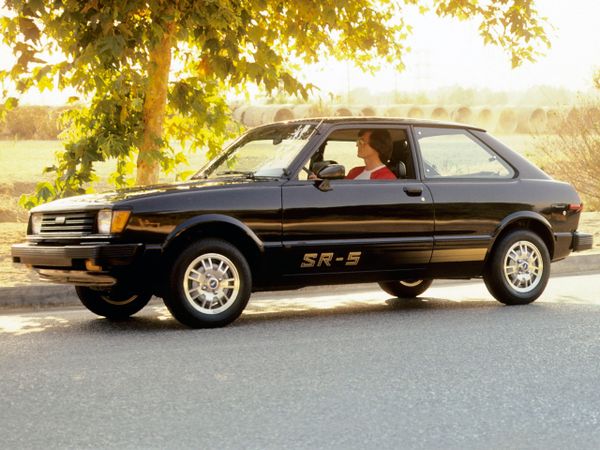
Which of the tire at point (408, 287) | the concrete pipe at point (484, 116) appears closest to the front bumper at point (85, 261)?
the tire at point (408, 287)

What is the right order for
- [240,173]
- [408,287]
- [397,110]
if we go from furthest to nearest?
[397,110]
[408,287]
[240,173]

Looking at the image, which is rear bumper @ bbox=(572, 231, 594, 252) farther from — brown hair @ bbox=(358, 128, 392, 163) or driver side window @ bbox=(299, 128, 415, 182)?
brown hair @ bbox=(358, 128, 392, 163)

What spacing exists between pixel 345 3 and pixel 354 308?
4210 mm

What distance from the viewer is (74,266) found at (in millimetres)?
8344

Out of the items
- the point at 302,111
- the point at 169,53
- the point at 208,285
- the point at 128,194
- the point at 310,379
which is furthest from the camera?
the point at 302,111

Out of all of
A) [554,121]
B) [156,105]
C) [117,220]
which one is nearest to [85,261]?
[117,220]

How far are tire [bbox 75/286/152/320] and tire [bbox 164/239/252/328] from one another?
92 cm

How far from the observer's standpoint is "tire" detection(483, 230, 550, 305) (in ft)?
32.6

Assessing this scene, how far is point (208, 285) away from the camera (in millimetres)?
8508

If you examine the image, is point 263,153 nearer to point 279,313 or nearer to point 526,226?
point 279,313

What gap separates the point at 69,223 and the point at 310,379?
2836 millimetres

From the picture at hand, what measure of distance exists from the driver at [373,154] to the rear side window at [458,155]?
1.01ft

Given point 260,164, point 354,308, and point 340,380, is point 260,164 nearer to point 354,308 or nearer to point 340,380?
point 354,308

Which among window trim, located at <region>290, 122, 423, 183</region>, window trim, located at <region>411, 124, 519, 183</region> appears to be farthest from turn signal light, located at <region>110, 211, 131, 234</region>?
window trim, located at <region>411, 124, 519, 183</region>
